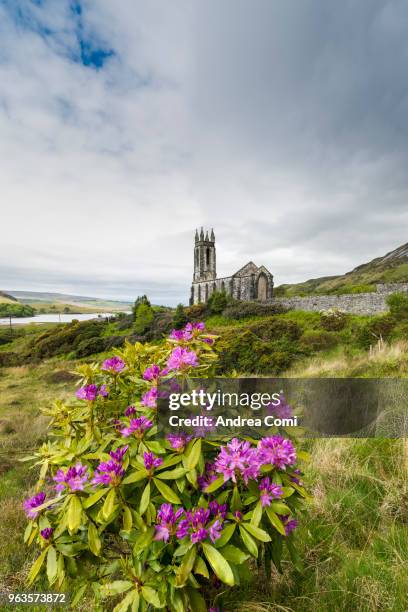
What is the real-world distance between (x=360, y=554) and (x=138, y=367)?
2.18m

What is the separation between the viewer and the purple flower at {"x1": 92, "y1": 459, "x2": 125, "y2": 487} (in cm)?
156

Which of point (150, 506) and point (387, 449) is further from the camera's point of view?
point (387, 449)

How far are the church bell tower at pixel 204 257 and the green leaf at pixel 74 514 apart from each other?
46973mm

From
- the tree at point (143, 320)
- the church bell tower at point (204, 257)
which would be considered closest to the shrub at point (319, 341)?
the tree at point (143, 320)

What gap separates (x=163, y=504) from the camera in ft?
5.14

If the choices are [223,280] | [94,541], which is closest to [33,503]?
[94,541]

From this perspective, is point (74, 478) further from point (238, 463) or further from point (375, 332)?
point (375, 332)

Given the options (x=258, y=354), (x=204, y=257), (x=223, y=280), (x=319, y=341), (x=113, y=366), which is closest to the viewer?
(x=113, y=366)

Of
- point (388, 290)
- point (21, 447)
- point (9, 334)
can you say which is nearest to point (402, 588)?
point (21, 447)

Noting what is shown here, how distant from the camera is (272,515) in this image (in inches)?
62.6

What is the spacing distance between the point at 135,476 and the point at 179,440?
268 mm

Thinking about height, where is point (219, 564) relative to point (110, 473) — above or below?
below

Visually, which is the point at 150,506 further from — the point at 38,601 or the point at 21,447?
the point at 21,447

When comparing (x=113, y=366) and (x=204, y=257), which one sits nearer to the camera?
(x=113, y=366)
